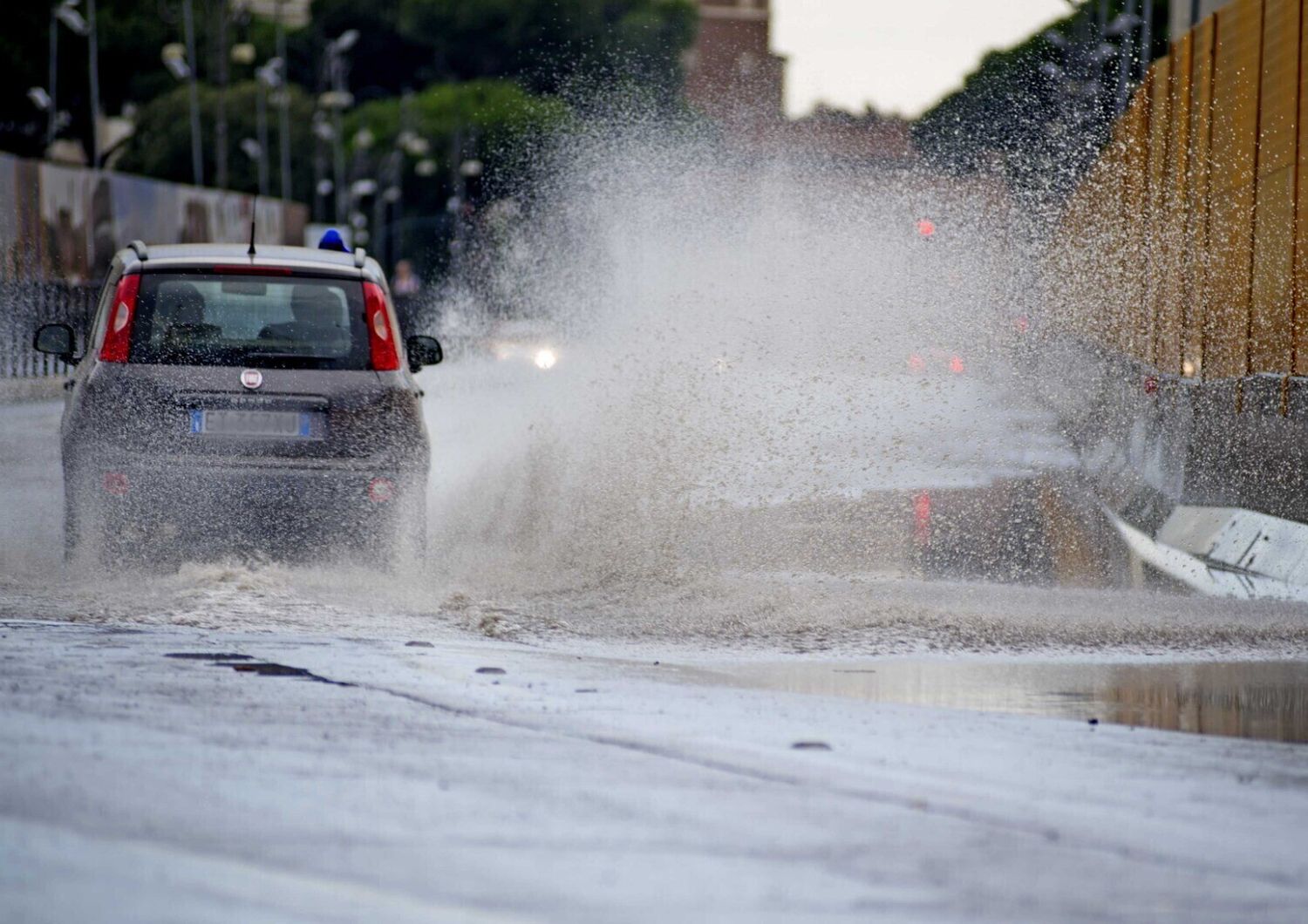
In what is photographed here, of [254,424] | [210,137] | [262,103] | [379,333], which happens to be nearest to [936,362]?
[379,333]

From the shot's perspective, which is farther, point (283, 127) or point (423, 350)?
point (283, 127)

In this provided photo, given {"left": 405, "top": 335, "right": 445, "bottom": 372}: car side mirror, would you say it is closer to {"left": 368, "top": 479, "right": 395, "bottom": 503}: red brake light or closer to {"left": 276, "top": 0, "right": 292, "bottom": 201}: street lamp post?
{"left": 368, "top": 479, "right": 395, "bottom": 503}: red brake light

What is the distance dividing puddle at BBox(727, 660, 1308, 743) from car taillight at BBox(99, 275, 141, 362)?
11.1ft

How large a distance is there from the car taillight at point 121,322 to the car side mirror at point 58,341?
829mm

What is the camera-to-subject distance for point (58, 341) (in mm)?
10688

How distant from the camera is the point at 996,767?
5.95 metres

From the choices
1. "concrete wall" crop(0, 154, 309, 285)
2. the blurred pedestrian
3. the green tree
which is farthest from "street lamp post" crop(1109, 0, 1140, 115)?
the green tree

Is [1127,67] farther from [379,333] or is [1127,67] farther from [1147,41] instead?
[379,333]

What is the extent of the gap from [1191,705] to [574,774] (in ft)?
8.13

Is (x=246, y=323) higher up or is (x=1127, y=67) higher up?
(x=1127, y=67)

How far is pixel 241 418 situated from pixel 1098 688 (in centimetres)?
397

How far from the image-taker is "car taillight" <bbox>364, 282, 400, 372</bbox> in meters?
10.0

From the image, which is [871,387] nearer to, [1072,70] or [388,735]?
[1072,70]

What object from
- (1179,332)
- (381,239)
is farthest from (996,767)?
(381,239)
